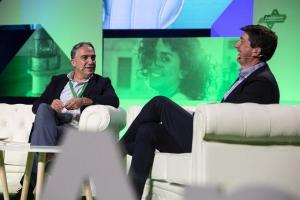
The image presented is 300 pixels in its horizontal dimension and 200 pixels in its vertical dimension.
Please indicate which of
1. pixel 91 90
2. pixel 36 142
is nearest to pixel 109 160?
pixel 36 142

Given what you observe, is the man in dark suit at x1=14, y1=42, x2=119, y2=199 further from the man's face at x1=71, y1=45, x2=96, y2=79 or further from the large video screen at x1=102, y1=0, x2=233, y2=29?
the large video screen at x1=102, y1=0, x2=233, y2=29

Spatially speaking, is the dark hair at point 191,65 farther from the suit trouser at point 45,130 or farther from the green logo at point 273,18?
the suit trouser at point 45,130

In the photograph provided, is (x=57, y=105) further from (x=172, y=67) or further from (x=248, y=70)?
(x=172, y=67)

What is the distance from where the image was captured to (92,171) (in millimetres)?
903

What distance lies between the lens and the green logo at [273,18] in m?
5.42

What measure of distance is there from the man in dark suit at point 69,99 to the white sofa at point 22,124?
0.15 metres

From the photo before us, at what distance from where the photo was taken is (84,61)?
376cm

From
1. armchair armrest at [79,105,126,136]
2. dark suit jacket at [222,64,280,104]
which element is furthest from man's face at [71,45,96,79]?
dark suit jacket at [222,64,280,104]

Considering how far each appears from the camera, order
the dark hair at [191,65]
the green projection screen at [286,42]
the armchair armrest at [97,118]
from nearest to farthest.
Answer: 1. the armchair armrest at [97,118]
2. the green projection screen at [286,42]
3. the dark hair at [191,65]

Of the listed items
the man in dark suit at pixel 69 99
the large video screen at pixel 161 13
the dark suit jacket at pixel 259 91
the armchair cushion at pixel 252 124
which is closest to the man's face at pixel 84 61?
the man in dark suit at pixel 69 99

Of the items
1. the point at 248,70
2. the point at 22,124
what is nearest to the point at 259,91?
the point at 248,70

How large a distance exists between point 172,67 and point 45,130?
8.78 feet

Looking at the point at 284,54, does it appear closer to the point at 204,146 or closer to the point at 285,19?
the point at 285,19

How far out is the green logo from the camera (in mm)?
5417
